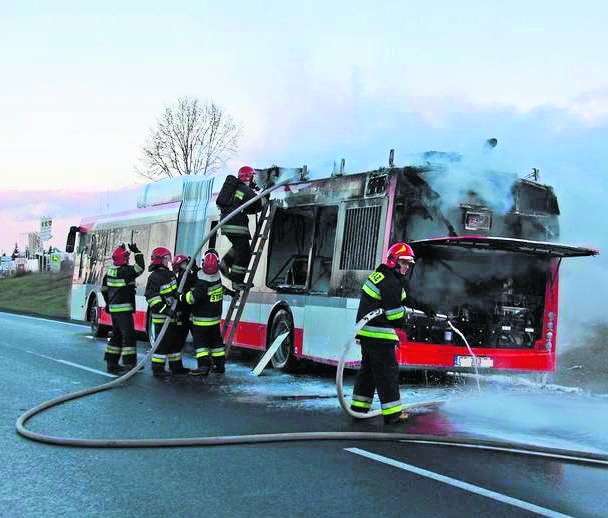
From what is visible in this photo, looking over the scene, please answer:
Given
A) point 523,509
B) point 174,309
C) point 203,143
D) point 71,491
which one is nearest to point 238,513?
point 71,491

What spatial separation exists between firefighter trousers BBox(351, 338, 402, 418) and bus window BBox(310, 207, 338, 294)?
2.94m

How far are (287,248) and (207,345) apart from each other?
6.92 feet

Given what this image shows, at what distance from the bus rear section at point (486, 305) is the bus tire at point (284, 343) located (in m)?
2.18

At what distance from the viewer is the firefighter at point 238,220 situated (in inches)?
418

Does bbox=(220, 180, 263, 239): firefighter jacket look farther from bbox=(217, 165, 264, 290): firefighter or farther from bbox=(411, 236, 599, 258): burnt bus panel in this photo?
bbox=(411, 236, 599, 258): burnt bus panel

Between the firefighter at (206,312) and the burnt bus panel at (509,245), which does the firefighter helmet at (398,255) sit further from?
the firefighter at (206,312)

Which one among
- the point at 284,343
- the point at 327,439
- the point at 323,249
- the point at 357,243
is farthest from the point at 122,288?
the point at 327,439

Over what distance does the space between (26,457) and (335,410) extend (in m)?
3.15

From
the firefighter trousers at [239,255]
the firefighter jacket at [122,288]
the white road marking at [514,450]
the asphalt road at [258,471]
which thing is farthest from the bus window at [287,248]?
the white road marking at [514,450]

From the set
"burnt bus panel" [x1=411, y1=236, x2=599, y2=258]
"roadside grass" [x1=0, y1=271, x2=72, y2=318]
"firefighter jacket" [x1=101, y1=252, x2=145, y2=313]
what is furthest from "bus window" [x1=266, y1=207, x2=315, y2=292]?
"roadside grass" [x1=0, y1=271, x2=72, y2=318]

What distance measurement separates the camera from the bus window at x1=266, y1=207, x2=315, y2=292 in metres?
11.0

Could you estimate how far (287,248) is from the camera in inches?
441

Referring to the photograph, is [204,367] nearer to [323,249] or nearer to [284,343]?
[284,343]

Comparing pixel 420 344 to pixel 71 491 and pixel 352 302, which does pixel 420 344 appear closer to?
pixel 352 302
